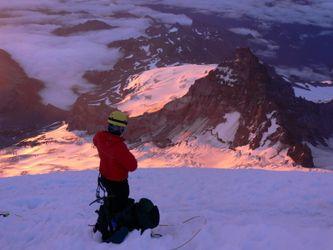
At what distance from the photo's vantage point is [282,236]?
45.1 feet

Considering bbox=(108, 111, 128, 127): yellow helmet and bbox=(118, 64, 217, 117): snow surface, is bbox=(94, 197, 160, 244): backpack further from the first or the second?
bbox=(118, 64, 217, 117): snow surface

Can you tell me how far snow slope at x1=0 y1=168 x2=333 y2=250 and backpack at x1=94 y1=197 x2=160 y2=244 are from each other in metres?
0.24

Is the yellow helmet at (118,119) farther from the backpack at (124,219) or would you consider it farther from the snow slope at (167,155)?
the snow slope at (167,155)

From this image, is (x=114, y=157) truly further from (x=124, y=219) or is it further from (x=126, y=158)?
(x=124, y=219)

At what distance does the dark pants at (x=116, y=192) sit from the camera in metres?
14.1

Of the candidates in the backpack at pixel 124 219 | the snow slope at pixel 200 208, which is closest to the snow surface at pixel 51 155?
the snow slope at pixel 200 208

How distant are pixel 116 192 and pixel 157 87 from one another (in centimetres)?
15168

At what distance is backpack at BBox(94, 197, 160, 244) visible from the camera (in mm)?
14125

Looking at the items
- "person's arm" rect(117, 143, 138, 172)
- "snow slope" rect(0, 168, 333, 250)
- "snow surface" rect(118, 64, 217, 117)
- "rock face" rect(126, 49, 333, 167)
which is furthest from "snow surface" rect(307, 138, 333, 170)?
"person's arm" rect(117, 143, 138, 172)

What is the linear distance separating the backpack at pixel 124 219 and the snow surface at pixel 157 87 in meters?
115

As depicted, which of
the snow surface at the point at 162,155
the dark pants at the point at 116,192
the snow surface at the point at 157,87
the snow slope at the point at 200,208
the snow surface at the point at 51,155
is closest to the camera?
the snow slope at the point at 200,208

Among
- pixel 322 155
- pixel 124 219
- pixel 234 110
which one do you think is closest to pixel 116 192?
pixel 124 219

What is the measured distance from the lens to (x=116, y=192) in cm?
1415

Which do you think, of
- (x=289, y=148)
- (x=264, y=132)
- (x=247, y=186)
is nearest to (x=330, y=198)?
(x=247, y=186)
